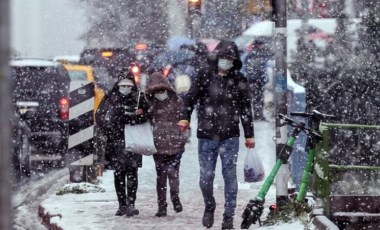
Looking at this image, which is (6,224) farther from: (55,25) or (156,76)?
(55,25)

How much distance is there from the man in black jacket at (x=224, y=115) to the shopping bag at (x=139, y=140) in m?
0.98

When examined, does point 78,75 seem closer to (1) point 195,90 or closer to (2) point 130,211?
(2) point 130,211

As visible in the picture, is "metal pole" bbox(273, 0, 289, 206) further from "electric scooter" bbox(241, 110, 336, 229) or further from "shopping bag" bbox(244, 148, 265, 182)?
"electric scooter" bbox(241, 110, 336, 229)

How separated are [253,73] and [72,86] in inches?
455

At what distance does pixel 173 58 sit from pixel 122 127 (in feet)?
49.9

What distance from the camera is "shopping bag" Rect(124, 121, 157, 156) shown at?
9.12 meters

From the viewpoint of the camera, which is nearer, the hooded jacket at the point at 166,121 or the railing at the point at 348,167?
the railing at the point at 348,167

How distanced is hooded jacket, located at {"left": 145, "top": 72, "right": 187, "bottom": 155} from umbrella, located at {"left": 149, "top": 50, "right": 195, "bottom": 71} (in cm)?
1422

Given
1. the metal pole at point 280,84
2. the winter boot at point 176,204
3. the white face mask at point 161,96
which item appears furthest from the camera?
the winter boot at point 176,204

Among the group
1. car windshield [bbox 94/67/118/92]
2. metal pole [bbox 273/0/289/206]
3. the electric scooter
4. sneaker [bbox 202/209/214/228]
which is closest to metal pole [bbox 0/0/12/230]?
the electric scooter

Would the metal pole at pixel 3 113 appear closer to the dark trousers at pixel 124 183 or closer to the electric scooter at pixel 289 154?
the electric scooter at pixel 289 154

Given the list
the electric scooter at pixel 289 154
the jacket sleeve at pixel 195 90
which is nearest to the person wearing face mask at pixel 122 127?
the jacket sleeve at pixel 195 90

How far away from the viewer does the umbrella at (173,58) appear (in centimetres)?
2397

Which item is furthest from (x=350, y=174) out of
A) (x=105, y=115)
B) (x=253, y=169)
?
(x=105, y=115)
